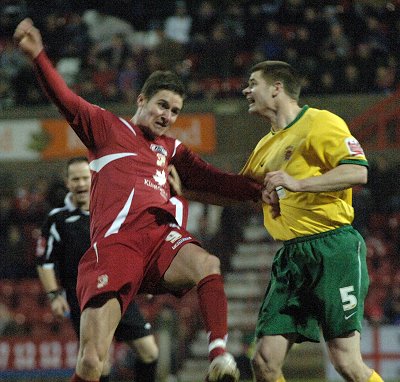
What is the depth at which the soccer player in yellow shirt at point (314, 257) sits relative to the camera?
5410 millimetres

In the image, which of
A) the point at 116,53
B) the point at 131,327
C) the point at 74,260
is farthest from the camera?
the point at 116,53

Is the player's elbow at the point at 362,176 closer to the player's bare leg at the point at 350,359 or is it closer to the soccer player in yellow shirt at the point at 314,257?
the soccer player in yellow shirt at the point at 314,257

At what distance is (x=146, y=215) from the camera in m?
5.35

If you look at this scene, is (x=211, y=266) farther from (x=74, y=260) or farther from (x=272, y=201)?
(x=74, y=260)

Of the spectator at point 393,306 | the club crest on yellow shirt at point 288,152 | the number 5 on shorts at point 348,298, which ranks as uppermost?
the club crest on yellow shirt at point 288,152

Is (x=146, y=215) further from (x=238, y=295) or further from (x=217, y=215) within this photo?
(x=217, y=215)

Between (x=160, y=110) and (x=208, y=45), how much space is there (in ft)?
37.7

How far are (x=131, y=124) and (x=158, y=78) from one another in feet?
1.07

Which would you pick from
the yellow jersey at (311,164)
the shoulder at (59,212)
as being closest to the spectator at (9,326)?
the shoulder at (59,212)

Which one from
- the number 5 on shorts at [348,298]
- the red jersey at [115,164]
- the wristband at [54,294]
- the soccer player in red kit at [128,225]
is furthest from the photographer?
the wristband at [54,294]

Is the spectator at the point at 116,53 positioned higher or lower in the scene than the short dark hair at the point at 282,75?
higher

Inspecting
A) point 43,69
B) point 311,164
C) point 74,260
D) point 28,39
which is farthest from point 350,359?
point 74,260

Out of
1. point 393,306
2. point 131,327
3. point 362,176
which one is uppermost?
point 362,176

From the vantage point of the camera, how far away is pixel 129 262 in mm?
5195
